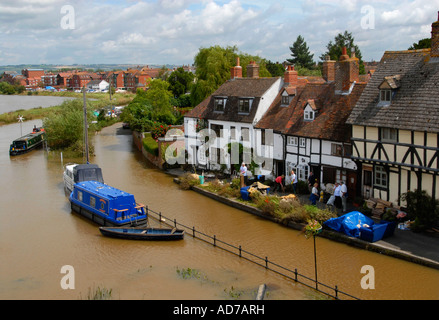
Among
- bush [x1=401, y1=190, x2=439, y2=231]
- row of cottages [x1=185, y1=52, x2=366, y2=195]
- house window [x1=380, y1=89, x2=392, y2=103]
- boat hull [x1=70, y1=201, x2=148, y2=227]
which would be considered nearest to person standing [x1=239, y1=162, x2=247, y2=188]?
row of cottages [x1=185, y1=52, x2=366, y2=195]

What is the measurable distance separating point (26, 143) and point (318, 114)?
114 ft

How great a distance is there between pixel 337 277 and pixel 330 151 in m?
9.56

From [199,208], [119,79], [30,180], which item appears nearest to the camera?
[199,208]

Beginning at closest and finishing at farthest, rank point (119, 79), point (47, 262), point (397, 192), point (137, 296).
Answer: point (137, 296), point (47, 262), point (397, 192), point (119, 79)

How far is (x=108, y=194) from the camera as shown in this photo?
2461 cm

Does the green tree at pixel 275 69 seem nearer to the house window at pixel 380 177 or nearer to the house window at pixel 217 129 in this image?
the house window at pixel 217 129

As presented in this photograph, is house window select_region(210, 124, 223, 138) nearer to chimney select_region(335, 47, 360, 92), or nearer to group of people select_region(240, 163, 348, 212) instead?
group of people select_region(240, 163, 348, 212)

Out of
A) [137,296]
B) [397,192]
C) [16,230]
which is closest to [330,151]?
[397,192]

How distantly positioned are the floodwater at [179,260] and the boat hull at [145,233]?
1.02ft

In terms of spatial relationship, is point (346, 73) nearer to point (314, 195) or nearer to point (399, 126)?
point (399, 126)

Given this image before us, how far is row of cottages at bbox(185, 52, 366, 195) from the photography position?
25.5 metres

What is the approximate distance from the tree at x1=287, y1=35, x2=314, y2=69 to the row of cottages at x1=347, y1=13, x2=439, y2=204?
213ft

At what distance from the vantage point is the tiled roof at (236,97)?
31.6 meters
